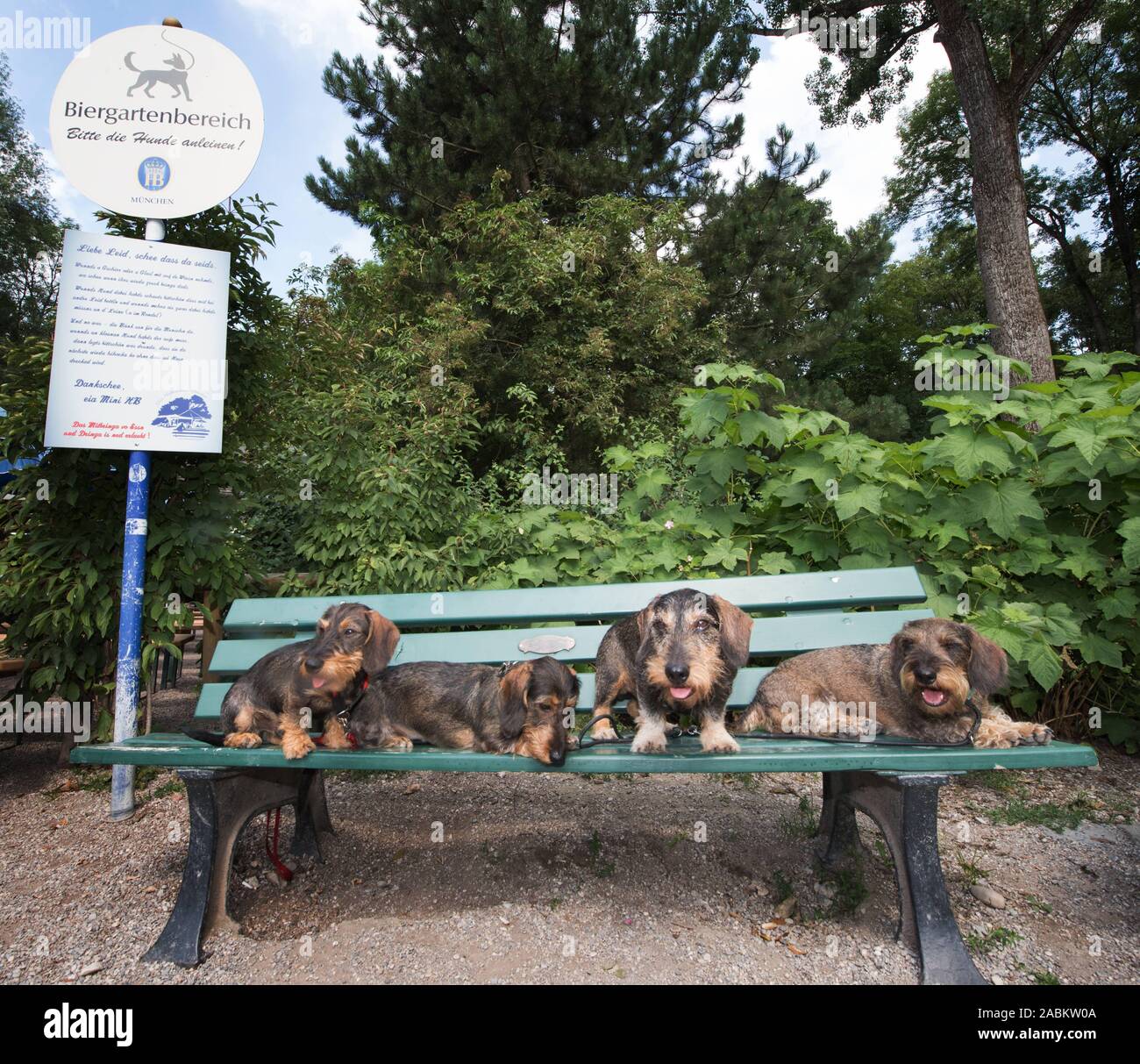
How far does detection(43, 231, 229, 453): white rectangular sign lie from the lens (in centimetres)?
400

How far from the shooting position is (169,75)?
4297 millimetres

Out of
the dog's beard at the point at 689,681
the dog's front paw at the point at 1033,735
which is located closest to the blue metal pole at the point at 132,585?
the dog's beard at the point at 689,681

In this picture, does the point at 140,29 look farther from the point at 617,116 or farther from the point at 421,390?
the point at 617,116

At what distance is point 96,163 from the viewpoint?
423 centimetres

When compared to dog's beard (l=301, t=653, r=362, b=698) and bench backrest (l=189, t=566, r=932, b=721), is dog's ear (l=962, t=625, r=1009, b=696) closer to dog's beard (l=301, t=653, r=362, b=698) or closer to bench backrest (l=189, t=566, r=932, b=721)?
bench backrest (l=189, t=566, r=932, b=721)

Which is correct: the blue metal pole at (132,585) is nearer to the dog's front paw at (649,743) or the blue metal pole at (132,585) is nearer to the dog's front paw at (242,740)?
the dog's front paw at (242,740)

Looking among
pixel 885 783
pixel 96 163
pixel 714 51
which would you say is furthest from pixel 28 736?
pixel 714 51

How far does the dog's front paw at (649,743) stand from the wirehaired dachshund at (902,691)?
2.26 ft

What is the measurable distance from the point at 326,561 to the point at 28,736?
10.3 ft

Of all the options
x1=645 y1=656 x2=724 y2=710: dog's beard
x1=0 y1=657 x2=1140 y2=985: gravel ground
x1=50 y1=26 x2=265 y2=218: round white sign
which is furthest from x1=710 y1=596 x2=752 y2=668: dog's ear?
x1=50 y1=26 x2=265 y2=218: round white sign

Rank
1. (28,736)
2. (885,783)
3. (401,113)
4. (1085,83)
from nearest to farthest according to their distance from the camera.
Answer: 1. (885,783)
2. (28,736)
3. (401,113)
4. (1085,83)

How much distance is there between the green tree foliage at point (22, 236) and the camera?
77.5ft

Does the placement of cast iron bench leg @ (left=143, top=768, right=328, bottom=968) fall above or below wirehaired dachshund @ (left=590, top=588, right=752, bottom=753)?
below

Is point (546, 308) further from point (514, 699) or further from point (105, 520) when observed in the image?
point (514, 699)
